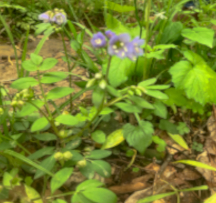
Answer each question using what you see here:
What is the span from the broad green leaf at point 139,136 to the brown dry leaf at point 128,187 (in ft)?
0.61

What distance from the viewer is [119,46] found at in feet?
2.16

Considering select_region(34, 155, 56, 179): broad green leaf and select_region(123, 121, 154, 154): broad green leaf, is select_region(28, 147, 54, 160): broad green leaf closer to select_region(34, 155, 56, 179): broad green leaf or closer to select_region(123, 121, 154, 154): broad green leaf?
select_region(34, 155, 56, 179): broad green leaf

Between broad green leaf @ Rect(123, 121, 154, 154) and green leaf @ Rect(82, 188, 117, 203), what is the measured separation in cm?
27

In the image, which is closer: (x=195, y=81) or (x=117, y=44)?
(x=117, y=44)

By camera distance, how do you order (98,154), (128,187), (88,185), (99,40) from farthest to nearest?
(128,187) → (98,154) → (88,185) → (99,40)

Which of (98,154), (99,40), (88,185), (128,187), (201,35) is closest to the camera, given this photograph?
(99,40)

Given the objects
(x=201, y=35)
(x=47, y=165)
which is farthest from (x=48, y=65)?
(x=201, y=35)

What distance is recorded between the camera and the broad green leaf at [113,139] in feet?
3.47

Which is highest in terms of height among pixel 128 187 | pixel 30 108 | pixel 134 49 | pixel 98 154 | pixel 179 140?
pixel 134 49

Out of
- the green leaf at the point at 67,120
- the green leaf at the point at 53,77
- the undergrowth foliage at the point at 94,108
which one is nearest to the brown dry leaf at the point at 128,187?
the undergrowth foliage at the point at 94,108

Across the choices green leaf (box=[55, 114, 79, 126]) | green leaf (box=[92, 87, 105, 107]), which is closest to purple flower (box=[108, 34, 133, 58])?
green leaf (box=[92, 87, 105, 107])

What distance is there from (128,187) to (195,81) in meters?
0.64

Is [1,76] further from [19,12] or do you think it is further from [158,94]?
[158,94]

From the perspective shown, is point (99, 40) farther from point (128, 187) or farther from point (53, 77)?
point (128, 187)
